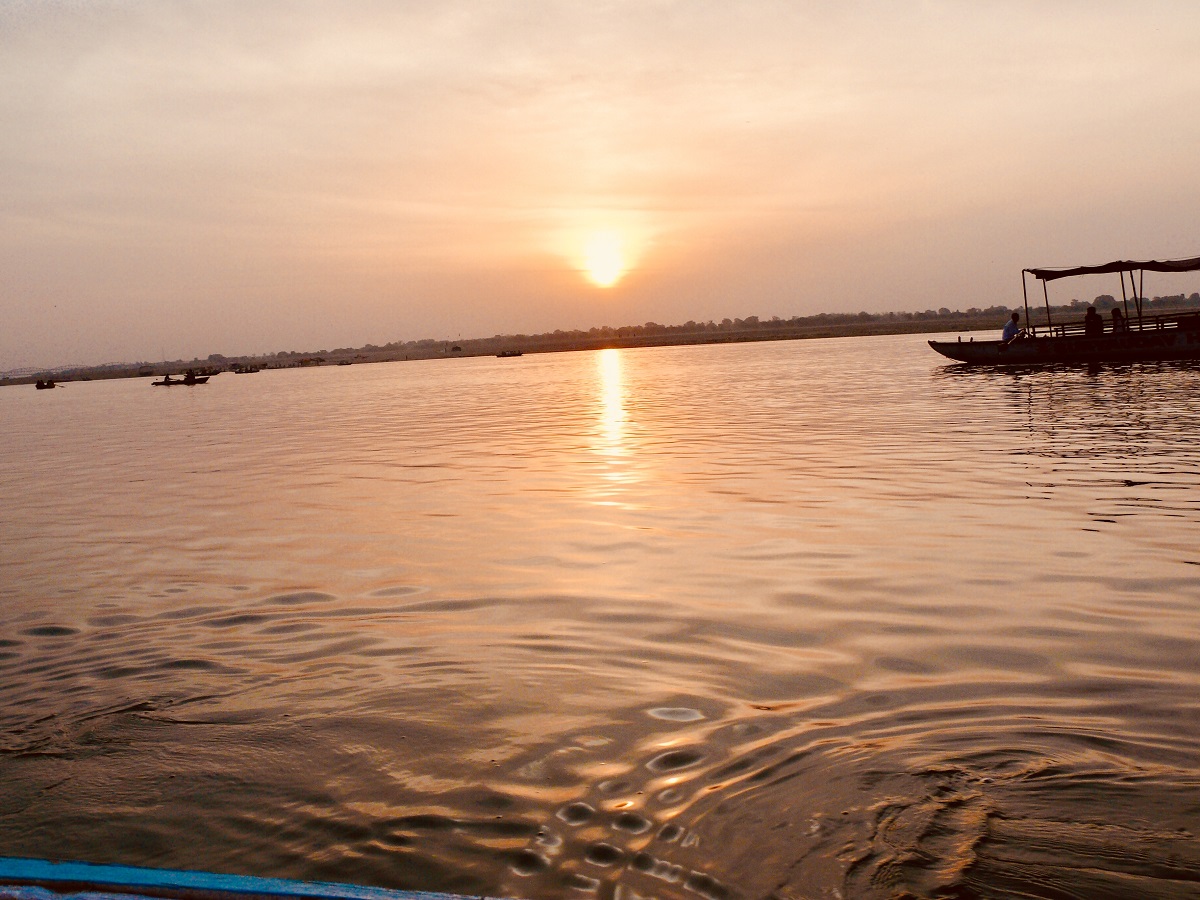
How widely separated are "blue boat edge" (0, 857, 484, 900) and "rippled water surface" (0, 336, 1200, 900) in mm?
1167

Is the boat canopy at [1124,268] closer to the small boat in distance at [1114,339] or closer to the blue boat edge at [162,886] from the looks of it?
the small boat in distance at [1114,339]

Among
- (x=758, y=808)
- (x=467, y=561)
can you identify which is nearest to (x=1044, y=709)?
(x=758, y=808)

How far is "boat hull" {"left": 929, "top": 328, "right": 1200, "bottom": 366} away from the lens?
37812 millimetres

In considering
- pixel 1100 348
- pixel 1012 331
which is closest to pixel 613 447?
pixel 1100 348

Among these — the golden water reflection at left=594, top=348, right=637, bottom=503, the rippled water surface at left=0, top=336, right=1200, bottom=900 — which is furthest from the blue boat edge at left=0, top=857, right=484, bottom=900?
the golden water reflection at left=594, top=348, right=637, bottom=503

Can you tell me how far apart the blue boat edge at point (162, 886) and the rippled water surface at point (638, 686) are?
3.83 ft

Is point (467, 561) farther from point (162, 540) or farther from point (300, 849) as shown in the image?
point (300, 849)

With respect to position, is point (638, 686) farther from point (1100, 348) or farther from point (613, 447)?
point (1100, 348)

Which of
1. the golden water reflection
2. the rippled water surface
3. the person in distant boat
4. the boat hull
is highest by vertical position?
the person in distant boat

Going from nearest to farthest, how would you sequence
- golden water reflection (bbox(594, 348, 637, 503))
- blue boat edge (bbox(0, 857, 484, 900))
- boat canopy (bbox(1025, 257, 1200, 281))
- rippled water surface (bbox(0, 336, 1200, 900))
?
1. blue boat edge (bbox(0, 857, 484, 900))
2. rippled water surface (bbox(0, 336, 1200, 900))
3. golden water reflection (bbox(594, 348, 637, 503))
4. boat canopy (bbox(1025, 257, 1200, 281))

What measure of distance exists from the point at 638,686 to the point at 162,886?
12.2 ft

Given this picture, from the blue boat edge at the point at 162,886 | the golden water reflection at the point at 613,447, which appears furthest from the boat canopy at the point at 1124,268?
the blue boat edge at the point at 162,886

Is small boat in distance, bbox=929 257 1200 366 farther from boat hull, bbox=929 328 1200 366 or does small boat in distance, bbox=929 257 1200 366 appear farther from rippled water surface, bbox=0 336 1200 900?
rippled water surface, bbox=0 336 1200 900

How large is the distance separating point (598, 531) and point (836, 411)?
1844 centimetres
